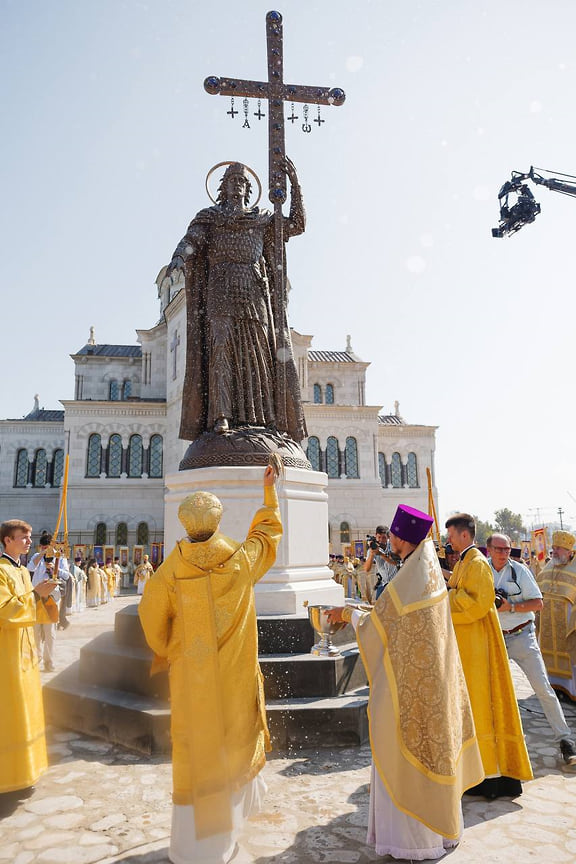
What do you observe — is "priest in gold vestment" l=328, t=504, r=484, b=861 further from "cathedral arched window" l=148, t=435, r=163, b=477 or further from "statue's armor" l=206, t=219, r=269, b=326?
"cathedral arched window" l=148, t=435, r=163, b=477

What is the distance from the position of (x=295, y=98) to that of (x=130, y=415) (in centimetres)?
2494

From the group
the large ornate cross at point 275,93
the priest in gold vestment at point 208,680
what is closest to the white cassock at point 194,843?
the priest in gold vestment at point 208,680

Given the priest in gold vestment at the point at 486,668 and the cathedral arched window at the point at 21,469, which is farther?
the cathedral arched window at the point at 21,469

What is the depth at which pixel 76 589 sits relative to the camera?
53.5 ft

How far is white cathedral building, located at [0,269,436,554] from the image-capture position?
1134 inches

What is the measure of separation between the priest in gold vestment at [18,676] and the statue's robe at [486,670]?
8.77ft

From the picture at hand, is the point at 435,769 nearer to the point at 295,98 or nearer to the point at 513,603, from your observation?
the point at 513,603

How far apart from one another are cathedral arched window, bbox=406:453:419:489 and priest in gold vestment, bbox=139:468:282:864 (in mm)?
32430

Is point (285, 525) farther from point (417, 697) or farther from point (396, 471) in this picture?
point (396, 471)

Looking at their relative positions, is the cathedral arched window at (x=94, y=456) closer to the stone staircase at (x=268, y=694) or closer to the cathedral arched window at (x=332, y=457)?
the cathedral arched window at (x=332, y=457)

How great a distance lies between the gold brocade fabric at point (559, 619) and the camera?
5859 millimetres

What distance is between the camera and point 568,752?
13.3 feet

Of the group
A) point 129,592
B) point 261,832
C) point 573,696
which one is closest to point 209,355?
point 261,832

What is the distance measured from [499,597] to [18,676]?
10.6 ft
